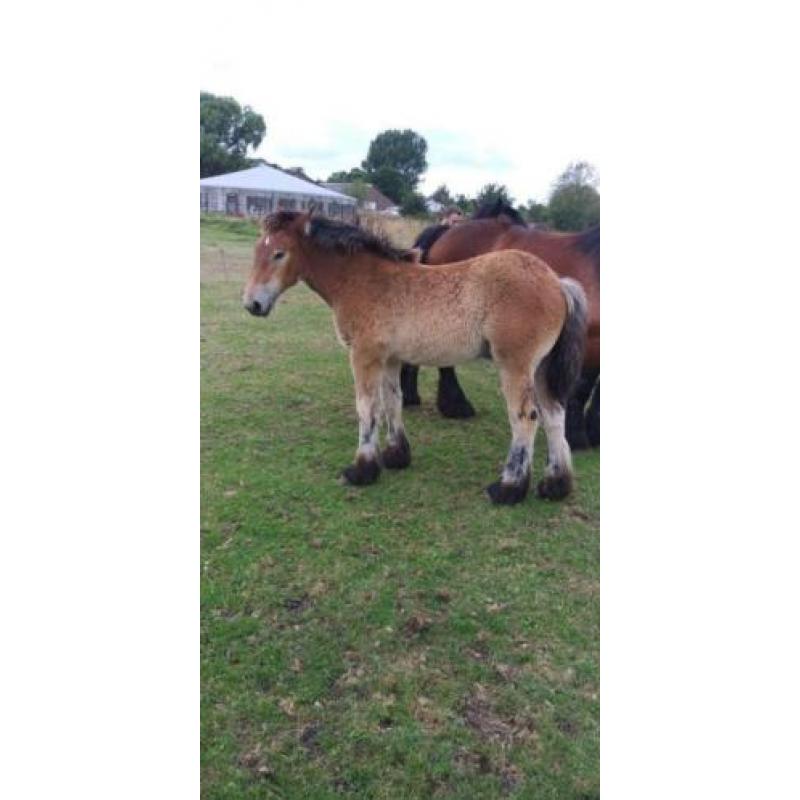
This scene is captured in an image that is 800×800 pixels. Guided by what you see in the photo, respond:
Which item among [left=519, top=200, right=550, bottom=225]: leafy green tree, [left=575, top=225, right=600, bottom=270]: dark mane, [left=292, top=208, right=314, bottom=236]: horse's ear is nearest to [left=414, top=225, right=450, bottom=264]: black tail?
[left=519, top=200, right=550, bottom=225]: leafy green tree

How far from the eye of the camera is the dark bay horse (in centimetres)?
395

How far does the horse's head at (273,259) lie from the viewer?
3.50 m

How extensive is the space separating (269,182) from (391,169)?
846 mm

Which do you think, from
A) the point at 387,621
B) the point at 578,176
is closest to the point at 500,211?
the point at 578,176

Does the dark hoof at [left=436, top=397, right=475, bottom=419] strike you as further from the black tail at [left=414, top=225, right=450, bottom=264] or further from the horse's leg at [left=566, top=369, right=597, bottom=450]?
the black tail at [left=414, top=225, right=450, bottom=264]

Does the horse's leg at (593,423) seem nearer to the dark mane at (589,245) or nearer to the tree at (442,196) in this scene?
the dark mane at (589,245)

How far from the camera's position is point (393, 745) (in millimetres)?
1756

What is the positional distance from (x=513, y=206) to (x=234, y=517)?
3394 mm

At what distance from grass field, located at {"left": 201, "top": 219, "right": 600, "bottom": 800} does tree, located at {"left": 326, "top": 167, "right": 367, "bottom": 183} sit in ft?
1.78

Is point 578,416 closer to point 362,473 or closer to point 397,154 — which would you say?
point 362,473

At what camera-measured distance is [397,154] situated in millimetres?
3078

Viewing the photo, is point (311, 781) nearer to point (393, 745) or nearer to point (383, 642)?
point (393, 745)
